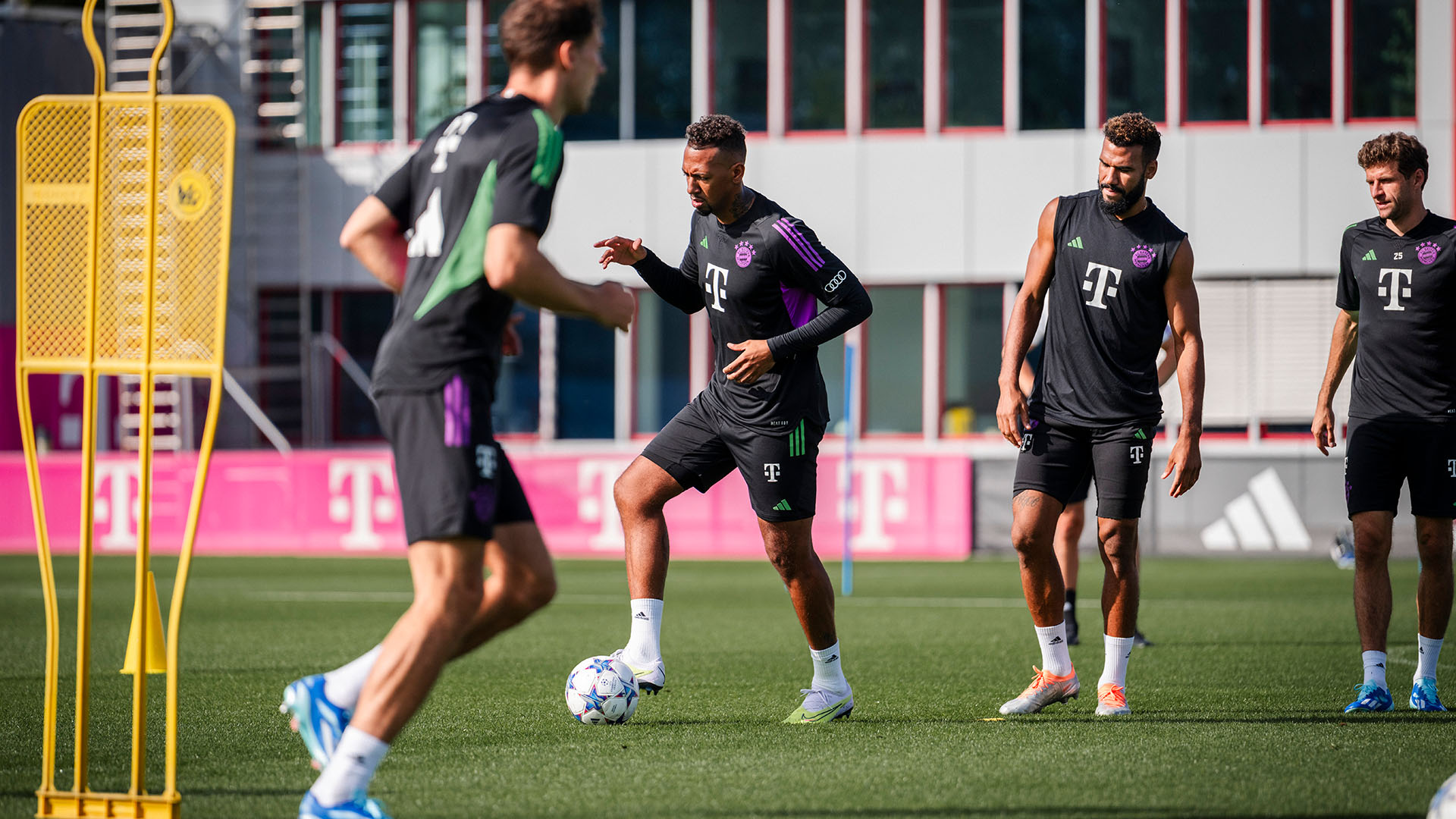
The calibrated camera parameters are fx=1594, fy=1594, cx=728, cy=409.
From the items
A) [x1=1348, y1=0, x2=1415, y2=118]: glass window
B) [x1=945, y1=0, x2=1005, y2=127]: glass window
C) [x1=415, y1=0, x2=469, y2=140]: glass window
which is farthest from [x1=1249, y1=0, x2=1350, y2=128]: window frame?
[x1=415, y1=0, x2=469, y2=140]: glass window

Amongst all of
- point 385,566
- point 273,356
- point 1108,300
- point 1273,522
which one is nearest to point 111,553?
point 385,566

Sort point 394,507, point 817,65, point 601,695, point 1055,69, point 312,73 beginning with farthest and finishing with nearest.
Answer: point 312,73 < point 817,65 < point 1055,69 < point 394,507 < point 601,695

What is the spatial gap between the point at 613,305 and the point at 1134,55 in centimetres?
1779

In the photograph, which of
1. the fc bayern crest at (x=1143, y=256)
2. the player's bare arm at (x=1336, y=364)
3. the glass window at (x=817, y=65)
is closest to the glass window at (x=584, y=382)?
the glass window at (x=817, y=65)

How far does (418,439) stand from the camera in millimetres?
4039

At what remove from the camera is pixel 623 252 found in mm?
6469

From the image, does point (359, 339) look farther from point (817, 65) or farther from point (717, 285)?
point (717, 285)

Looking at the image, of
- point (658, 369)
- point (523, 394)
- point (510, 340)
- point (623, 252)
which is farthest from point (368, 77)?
point (510, 340)

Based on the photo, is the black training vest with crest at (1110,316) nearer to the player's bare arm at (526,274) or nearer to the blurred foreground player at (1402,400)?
the blurred foreground player at (1402,400)

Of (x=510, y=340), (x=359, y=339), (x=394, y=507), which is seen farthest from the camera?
(x=359, y=339)

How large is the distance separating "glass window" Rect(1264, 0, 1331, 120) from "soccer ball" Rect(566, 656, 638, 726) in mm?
16523

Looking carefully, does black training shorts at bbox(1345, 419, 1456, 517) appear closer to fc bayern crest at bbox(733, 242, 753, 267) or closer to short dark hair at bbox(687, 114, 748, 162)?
fc bayern crest at bbox(733, 242, 753, 267)

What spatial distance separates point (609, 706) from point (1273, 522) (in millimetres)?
13337

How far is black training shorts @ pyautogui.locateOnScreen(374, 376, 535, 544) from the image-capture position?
4.00 meters
